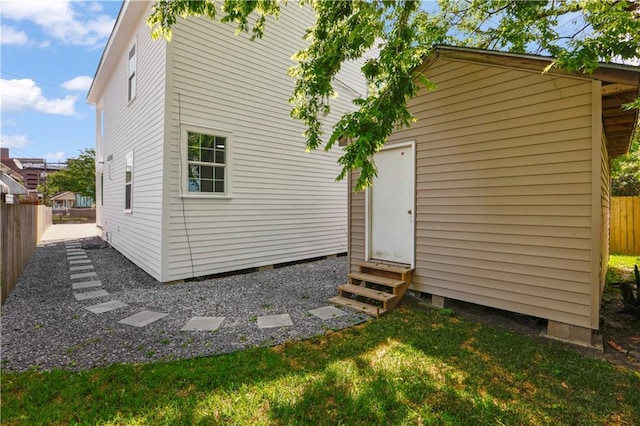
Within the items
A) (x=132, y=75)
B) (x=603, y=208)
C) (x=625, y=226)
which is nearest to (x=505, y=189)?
(x=603, y=208)

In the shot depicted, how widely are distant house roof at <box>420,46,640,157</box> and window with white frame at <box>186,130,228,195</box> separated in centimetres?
416

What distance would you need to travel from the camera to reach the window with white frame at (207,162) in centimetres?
579

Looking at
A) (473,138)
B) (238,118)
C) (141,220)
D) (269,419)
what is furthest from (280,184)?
(269,419)

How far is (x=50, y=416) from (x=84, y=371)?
0.62 meters

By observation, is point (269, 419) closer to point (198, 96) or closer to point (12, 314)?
point (12, 314)

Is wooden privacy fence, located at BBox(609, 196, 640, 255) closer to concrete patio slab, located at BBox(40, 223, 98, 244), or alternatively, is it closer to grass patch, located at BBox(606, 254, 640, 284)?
grass patch, located at BBox(606, 254, 640, 284)

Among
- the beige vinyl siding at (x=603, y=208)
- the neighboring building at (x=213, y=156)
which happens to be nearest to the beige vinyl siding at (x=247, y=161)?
the neighboring building at (x=213, y=156)

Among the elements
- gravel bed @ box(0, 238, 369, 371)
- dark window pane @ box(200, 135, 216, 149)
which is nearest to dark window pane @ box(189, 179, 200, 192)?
dark window pane @ box(200, 135, 216, 149)

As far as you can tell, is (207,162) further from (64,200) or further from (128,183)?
(64,200)

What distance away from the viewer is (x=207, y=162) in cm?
600

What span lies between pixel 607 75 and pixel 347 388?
13.1 feet

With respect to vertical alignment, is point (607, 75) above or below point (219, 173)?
above

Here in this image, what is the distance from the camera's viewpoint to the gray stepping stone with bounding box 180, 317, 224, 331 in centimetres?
366

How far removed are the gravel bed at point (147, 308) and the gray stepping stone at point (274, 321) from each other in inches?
3.9
